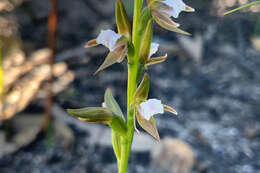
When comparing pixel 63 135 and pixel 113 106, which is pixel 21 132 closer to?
pixel 63 135

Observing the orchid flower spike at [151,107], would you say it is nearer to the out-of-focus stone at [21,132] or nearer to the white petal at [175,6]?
the white petal at [175,6]

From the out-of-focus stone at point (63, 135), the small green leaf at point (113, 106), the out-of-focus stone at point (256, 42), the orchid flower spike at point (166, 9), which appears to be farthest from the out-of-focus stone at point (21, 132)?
the out-of-focus stone at point (256, 42)

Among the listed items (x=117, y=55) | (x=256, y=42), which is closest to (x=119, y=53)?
(x=117, y=55)

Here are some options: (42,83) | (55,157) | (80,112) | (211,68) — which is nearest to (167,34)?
(211,68)

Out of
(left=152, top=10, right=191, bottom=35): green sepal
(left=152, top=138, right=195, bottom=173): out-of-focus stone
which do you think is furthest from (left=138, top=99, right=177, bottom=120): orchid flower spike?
(left=152, top=138, right=195, bottom=173): out-of-focus stone

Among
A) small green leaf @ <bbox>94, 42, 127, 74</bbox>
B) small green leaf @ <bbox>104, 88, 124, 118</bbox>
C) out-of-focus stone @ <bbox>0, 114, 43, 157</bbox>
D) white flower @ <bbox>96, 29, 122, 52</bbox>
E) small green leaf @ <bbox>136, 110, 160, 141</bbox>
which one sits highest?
white flower @ <bbox>96, 29, 122, 52</bbox>

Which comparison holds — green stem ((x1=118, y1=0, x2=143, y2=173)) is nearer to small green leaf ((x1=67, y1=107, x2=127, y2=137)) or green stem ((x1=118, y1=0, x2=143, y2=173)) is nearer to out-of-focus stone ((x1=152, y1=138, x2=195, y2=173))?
small green leaf ((x1=67, y1=107, x2=127, y2=137))

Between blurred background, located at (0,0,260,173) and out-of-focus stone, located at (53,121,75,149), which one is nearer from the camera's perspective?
blurred background, located at (0,0,260,173)
